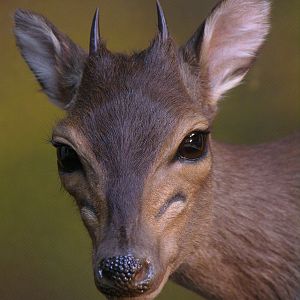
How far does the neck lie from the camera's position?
4070 millimetres

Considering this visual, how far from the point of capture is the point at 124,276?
125 inches

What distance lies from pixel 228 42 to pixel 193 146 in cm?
75

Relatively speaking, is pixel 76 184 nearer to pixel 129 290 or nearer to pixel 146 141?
pixel 146 141

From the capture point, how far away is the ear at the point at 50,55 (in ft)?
13.6

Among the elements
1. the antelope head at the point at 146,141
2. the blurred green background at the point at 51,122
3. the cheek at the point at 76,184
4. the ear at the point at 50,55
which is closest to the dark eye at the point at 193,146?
the antelope head at the point at 146,141

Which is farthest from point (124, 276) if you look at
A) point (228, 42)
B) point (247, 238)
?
point (228, 42)

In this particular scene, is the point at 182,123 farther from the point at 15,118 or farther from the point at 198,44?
the point at 15,118

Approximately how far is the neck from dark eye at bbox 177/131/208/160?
39 cm

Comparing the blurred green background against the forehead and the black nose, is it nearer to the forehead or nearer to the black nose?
the forehead

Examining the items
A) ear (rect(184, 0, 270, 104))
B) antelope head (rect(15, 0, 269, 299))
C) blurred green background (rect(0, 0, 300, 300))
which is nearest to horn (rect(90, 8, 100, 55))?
antelope head (rect(15, 0, 269, 299))

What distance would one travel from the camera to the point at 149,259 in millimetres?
3236

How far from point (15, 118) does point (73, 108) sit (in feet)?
8.90

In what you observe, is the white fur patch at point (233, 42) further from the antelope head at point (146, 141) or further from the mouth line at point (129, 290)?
the mouth line at point (129, 290)

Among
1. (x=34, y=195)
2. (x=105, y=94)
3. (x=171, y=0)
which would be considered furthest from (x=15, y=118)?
(x=105, y=94)
